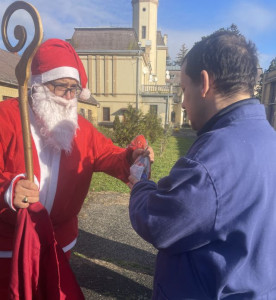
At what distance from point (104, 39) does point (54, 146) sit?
96.6 feet

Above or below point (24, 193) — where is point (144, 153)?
above

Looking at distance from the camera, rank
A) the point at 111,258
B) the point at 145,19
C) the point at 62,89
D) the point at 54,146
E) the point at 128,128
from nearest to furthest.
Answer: the point at 54,146, the point at 62,89, the point at 111,258, the point at 128,128, the point at 145,19

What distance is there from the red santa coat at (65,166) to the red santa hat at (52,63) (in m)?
0.28

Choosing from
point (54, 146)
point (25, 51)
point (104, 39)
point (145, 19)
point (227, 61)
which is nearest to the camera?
point (227, 61)

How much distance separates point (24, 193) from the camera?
1.48 metres

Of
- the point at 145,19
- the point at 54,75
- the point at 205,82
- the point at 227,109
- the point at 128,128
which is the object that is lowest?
the point at 128,128

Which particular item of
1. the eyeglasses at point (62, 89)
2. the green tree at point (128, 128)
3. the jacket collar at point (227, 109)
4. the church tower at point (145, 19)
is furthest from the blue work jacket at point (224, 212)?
the church tower at point (145, 19)

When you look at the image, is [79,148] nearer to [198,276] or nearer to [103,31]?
[198,276]

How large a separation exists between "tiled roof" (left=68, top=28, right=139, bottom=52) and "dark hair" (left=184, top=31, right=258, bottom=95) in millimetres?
28402

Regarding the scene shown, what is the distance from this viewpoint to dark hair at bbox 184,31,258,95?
112 centimetres

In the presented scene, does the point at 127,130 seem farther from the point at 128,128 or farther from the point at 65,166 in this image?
the point at 65,166

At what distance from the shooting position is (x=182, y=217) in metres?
1.05

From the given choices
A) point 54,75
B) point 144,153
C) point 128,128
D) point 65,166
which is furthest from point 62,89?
point 128,128

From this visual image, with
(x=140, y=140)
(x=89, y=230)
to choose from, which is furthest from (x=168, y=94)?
(x=140, y=140)
